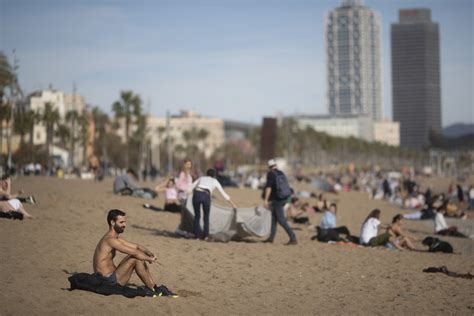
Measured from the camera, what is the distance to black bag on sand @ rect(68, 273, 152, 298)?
9.76m

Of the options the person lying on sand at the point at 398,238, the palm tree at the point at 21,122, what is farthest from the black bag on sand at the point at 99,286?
the palm tree at the point at 21,122

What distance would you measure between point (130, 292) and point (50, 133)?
64263mm

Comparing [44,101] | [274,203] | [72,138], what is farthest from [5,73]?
[44,101]

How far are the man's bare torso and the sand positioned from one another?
0.36m

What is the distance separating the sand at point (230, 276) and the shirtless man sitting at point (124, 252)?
0.33 meters

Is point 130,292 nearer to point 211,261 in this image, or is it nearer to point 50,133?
point 211,261

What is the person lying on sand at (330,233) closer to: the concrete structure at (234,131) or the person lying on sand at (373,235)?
the person lying on sand at (373,235)

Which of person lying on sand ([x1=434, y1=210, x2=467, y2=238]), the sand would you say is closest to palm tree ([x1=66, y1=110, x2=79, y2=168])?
person lying on sand ([x1=434, y1=210, x2=467, y2=238])

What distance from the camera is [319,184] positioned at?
190 feet

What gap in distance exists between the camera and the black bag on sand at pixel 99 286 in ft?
32.0

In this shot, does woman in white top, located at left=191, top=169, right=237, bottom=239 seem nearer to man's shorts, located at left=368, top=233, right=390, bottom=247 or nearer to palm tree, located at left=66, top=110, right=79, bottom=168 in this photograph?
man's shorts, located at left=368, top=233, right=390, bottom=247

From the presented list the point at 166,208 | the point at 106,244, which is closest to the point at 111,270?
the point at 106,244

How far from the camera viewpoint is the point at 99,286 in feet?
32.0

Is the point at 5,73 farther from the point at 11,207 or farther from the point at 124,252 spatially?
the point at 124,252
